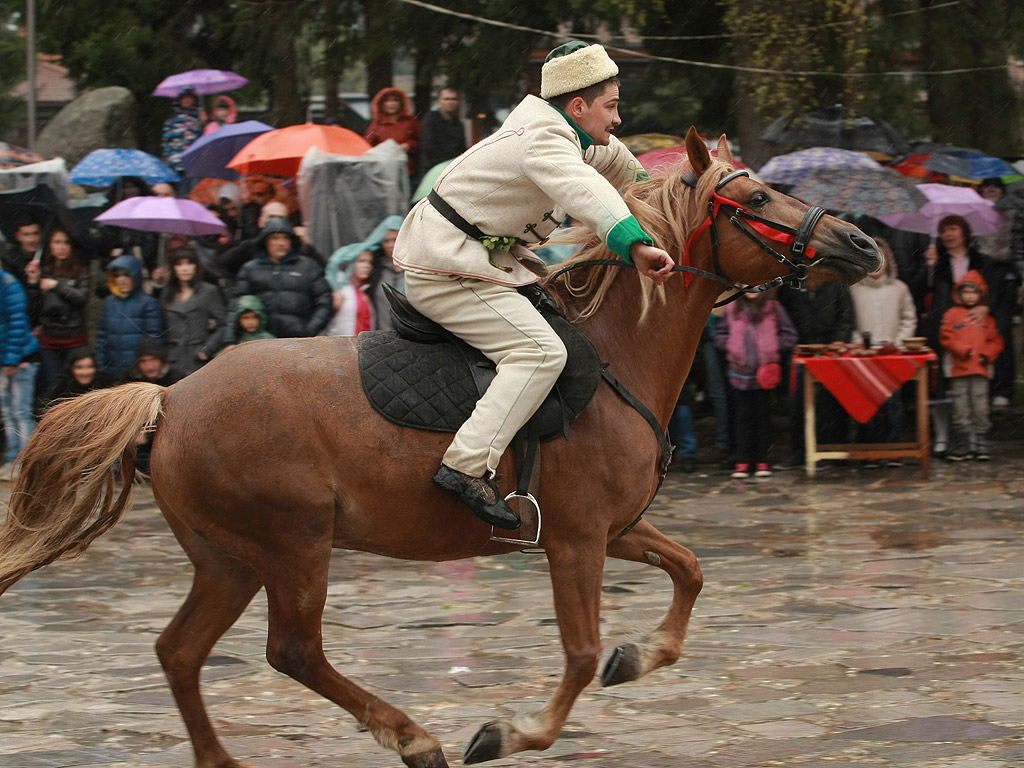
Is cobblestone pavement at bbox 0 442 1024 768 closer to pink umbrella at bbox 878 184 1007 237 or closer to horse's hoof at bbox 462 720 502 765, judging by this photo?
horse's hoof at bbox 462 720 502 765

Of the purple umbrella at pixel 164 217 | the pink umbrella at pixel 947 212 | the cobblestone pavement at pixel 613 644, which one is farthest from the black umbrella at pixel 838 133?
the purple umbrella at pixel 164 217

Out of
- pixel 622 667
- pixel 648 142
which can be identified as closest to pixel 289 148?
pixel 648 142

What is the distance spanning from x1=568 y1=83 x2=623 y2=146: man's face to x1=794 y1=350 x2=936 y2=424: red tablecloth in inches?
284

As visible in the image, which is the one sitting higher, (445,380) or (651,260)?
(651,260)

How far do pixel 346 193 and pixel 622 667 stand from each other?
8175 millimetres

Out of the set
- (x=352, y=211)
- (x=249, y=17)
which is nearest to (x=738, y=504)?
(x=352, y=211)

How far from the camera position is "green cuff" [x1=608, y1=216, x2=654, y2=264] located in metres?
4.76

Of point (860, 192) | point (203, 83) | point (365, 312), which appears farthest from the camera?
point (203, 83)

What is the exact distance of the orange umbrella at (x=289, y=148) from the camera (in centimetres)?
1325

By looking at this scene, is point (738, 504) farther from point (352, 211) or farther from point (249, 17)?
point (249, 17)

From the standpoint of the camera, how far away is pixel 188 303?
37.7 ft

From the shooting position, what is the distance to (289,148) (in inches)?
524

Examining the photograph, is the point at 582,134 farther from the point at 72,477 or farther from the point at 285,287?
the point at 285,287

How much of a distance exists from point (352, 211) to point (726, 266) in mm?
7833
